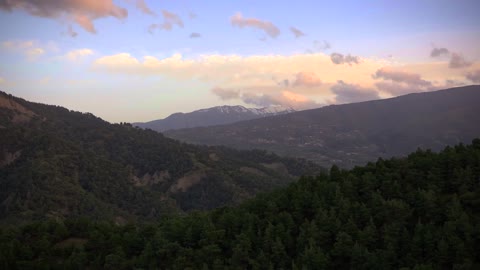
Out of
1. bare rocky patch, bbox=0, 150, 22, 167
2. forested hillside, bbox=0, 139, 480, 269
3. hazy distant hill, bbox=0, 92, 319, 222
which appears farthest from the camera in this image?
bare rocky patch, bbox=0, 150, 22, 167

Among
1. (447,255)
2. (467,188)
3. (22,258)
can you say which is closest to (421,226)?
(447,255)

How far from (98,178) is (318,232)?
108 metres

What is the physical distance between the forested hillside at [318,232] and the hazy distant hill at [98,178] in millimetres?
53754

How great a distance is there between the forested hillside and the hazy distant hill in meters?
53.8

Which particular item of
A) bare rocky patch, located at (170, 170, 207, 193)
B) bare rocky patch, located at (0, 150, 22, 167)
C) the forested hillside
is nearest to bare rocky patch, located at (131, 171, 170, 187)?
bare rocky patch, located at (170, 170, 207, 193)

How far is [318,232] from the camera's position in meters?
52.1

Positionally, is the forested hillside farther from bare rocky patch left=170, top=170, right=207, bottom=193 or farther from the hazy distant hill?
bare rocky patch left=170, top=170, right=207, bottom=193

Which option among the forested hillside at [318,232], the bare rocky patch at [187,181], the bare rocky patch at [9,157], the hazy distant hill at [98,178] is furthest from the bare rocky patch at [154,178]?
the forested hillside at [318,232]

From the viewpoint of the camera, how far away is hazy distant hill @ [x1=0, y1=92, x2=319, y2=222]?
121 m

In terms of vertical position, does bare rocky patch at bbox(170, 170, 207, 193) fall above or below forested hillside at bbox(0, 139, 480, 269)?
below

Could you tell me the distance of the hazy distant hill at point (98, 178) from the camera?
121m

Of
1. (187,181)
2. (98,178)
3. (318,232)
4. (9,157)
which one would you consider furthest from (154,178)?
(318,232)

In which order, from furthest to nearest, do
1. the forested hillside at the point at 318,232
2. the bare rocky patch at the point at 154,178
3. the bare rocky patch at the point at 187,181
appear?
the bare rocky patch at the point at 154,178
the bare rocky patch at the point at 187,181
the forested hillside at the point at 318,232

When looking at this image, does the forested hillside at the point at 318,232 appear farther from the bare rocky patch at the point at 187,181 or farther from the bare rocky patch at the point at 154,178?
the bare rocky patch at the point at 154,178
